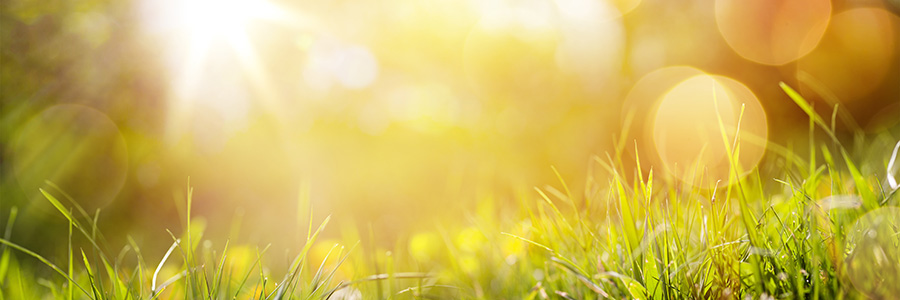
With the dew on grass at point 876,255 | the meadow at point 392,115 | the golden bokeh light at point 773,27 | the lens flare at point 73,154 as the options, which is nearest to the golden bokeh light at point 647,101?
the meadow at point 392,115

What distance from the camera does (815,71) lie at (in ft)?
17.0

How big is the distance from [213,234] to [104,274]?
1277mm

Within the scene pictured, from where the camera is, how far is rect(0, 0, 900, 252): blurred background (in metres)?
3.92

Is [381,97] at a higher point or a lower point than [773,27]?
lower

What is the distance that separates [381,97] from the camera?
23.3 ft

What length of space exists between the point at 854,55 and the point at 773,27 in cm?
71

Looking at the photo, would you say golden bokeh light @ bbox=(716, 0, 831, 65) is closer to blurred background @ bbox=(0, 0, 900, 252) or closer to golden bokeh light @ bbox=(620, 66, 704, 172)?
blurred background @ bbox=(0, 0, 900, 252)

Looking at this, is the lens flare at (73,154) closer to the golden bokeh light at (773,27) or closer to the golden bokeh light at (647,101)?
the golden bokeh light at (647,101)

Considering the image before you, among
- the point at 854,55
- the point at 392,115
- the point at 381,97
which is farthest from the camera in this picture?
the point at 381,97

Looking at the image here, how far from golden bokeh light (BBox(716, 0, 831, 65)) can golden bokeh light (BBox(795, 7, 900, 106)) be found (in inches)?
5.1

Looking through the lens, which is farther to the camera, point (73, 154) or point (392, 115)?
point (392, 115)

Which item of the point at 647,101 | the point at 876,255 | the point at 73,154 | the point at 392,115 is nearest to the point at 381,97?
the point at 392,115

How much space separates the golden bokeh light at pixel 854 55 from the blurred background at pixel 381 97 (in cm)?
2

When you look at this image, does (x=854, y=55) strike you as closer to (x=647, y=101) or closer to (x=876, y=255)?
(x=647, y=101)
